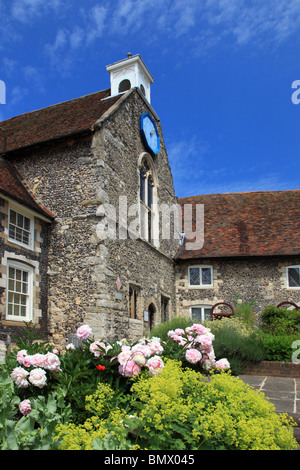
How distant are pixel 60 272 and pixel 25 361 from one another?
654cm

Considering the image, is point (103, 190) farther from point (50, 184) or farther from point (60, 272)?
point (60, 272)

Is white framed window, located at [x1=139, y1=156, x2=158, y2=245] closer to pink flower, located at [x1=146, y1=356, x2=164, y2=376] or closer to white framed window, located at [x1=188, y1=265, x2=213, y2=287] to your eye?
white framed window, located at [x1=188, y1=265, x2=213, y2=287]

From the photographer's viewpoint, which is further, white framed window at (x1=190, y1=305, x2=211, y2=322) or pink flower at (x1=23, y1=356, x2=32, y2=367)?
white framed window at (x1=190, y1=305, x2=211, y2=322)

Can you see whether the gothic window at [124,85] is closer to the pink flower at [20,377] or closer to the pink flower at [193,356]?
the pink flower at [193,356]

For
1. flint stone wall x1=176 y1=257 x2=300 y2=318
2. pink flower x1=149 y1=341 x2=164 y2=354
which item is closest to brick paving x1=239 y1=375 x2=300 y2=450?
pink flower x1=149 y1=341 x2=164 y2=354

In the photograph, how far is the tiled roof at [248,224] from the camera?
1619 centimetres

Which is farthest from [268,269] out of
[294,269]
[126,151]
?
[126,151]

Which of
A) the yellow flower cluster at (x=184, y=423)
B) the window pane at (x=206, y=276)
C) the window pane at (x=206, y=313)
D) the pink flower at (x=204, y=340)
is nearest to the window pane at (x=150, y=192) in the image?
the window pane at (x=206, y=276)

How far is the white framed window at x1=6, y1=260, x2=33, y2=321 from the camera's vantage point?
921 centimetres

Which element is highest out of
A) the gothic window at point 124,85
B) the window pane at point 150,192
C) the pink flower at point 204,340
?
the gothic window at point 124,85

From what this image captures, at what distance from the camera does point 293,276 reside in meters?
15.8

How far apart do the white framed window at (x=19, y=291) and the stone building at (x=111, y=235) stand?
26mm

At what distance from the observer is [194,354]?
182 inches

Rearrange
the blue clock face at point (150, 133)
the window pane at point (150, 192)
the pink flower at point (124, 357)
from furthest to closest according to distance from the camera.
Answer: the window pane at point (150, 192), the blue clock face at point (150, 133), the pink flower at point (124, 357)
